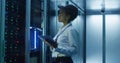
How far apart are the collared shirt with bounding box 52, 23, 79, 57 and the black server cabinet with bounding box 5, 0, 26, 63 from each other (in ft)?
1.48

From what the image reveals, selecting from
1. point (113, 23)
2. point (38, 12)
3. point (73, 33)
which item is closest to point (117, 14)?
point (113, 23)

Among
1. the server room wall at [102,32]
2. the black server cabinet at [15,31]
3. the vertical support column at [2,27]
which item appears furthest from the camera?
the server room wall at [102,32]

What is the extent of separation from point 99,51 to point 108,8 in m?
0.89

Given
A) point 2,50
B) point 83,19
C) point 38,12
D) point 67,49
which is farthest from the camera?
point 83,19

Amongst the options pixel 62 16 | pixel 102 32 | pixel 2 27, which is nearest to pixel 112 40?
pixel 102 32

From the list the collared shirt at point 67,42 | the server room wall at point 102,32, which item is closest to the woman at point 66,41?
the collared shirt at point 67,42

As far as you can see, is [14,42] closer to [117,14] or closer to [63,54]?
[63,54]

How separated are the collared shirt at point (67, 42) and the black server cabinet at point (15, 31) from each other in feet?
1.48

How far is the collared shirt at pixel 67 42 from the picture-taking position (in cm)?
296

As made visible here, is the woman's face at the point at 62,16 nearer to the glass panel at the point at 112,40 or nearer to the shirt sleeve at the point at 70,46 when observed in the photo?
the shirt sleeve at the point at 70,46

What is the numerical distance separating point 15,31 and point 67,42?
1.94 ft

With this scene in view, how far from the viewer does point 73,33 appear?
9.77 feet

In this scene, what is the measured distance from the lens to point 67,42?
2.99 m

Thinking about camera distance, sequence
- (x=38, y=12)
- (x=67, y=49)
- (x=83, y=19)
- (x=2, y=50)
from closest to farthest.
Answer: (x=2, y=50)
(x=67, y=49)
(x=38, y=12)
(x=83, y=19)
